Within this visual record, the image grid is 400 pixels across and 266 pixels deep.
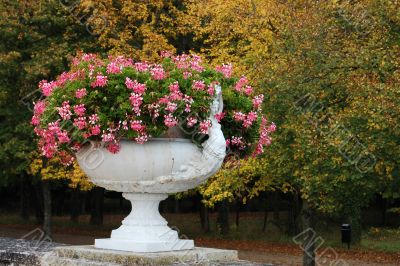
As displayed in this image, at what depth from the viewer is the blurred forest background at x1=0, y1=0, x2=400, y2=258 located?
1284cm

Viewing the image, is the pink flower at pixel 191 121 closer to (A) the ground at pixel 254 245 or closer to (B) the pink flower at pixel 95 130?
(B) the pink flower at pixel 95 130

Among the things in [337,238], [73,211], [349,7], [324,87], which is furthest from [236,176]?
[73,211]

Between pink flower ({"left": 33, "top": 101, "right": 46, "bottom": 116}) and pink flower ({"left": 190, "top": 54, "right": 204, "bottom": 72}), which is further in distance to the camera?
pink flower ({"left": 33, "top": 101, "right": 46, "bottom": 116})

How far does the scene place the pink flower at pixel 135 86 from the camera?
207 inches

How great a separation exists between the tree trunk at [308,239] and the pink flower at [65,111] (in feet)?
39.3

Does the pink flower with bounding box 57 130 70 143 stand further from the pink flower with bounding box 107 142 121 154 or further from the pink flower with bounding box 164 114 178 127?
the pink flower with bounding box 164 114 178 127

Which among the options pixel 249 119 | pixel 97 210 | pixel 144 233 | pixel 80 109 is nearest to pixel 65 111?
pixel 80 109

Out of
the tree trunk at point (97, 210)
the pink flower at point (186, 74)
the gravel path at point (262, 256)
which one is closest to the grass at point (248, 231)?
the tree trunk at point (97, 210)

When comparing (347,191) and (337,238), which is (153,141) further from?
(337,238)

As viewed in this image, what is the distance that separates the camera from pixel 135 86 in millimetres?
5281

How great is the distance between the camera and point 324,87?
14.5 metres

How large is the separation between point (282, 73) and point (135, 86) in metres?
10.2

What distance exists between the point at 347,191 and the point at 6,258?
9.26 m

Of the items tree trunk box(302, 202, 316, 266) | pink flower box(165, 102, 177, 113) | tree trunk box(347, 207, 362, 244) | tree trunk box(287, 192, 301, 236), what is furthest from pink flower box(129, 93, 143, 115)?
tree trunk box(287, 192, 301, 236)
